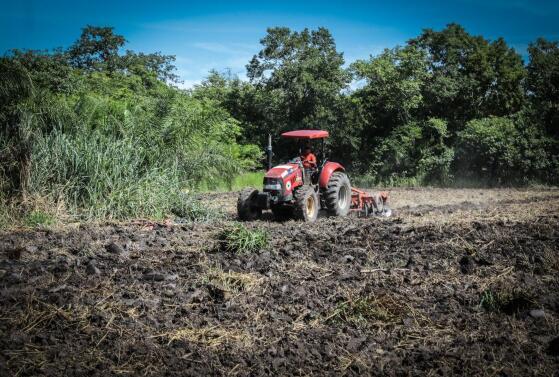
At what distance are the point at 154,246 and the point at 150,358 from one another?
3.38m

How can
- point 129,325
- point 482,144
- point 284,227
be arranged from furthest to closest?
point 482,144, point 284,227, point 129,325

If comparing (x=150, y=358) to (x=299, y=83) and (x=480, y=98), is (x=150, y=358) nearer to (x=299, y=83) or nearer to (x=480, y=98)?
(x=299, y=83)

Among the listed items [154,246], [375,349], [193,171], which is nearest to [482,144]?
[193,171]

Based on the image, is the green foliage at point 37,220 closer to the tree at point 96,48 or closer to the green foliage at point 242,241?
the green foliage at point 242,241

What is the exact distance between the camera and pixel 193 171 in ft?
38.0

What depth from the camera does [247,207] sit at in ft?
33.0

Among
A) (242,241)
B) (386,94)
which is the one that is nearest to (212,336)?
(242,241)

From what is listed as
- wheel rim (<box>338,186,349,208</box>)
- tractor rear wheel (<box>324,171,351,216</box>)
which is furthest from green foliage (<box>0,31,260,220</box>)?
wheel rim (<box>338,186,349,208</box>)

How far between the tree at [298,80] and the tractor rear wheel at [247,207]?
15.8 meters

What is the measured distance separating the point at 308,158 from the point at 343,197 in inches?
49.0

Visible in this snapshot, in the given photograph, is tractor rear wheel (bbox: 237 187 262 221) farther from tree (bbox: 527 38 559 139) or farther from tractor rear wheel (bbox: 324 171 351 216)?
tree (bbox: 527 38 559 139)

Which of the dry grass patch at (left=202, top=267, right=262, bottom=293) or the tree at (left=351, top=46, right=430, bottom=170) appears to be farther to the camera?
the tree at (left=351, top=46, right=430, bottom=170)

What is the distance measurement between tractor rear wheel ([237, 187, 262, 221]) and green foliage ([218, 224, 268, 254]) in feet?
11.1

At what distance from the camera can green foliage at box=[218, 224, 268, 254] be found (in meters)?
6.33
